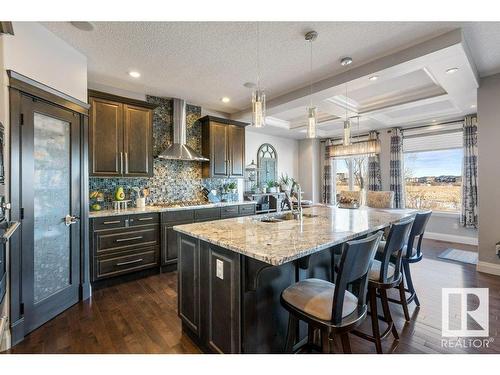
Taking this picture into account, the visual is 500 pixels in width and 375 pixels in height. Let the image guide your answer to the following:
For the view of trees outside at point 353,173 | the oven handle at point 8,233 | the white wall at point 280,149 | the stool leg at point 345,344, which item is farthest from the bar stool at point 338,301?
the view of trees outside at point 353,173

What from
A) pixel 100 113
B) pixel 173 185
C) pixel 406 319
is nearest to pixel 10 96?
pixel 100 113

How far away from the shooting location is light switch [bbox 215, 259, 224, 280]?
1.60m

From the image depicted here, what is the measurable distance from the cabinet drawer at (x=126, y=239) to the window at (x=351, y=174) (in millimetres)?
5437

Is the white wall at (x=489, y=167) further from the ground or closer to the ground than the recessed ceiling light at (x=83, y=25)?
closer to the ground

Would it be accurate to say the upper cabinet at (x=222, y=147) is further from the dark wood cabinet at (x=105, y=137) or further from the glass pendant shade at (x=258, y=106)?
the glass pendant shade at (x=258, y=106)

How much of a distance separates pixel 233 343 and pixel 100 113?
3.22m

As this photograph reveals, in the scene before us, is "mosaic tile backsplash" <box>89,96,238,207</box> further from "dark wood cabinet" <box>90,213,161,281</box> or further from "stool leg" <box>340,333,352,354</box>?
"stool leg" <box>340,333,352,354</box>

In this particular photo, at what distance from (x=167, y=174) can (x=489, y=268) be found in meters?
5.22

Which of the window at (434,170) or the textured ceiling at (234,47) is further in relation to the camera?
the window at (434,170)

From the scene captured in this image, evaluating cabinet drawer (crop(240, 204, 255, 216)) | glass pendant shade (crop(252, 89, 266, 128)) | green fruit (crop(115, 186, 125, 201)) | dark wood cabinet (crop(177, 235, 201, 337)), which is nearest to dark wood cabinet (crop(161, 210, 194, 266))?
green fruit (crop(115, 186, 125, 201))

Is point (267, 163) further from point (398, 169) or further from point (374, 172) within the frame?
point (398, 169)

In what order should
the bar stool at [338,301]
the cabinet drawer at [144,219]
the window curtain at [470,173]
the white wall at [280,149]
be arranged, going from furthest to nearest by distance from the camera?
1. the white wall at [280,149]
2. the window curtain at [470,173]
3. the cabinet drawer at [144,219]
4. the bar stool at [338,301]

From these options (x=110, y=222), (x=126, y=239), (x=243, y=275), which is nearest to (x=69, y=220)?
(x=110, y=222)

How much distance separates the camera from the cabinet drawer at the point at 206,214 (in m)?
3.88
